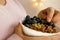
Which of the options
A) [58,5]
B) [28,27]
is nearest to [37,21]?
[28,27]

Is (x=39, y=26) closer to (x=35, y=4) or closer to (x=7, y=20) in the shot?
(x=7, y=20)

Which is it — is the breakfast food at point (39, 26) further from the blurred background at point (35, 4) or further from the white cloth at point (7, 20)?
the blurred background at point (35, 4)

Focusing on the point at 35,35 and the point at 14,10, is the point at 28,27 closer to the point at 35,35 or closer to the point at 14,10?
the point at 35,35

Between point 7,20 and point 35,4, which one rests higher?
point 7,20

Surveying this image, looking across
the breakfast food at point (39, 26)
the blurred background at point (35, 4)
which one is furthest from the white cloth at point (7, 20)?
the blurred background at point (35, 4)

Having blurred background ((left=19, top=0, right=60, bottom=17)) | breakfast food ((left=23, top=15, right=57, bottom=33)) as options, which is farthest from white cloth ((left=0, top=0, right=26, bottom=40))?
blurred background ((left=19, top=0, right=60, bottom=17))

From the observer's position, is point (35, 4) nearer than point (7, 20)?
No

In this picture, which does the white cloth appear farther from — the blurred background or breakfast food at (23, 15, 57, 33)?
the blurred background

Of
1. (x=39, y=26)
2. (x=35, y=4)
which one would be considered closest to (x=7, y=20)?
(x=39, y=26)
